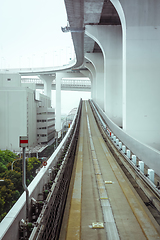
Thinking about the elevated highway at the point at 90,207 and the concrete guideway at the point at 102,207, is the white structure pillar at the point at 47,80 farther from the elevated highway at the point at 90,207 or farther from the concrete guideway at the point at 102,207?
the elevated highway at the point at 90,207

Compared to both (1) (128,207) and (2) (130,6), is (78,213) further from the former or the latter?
(2) (130,6)

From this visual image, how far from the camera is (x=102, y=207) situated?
230 inches

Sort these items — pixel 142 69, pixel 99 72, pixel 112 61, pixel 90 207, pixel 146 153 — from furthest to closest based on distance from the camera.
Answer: pixel 99 72 → pixel 112 61 → pixel 142 69 → pixel 146 153 → pixel 90 207

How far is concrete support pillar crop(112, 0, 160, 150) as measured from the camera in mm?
12992

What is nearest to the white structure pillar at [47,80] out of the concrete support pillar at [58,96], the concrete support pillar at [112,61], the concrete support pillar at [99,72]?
the concrete support pillar at [58,96]

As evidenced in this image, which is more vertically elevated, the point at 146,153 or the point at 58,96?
the point at 58,96

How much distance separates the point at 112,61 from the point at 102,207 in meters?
20.1

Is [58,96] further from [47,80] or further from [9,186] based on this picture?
[9,186]

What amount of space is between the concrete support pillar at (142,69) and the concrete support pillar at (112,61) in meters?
10.5

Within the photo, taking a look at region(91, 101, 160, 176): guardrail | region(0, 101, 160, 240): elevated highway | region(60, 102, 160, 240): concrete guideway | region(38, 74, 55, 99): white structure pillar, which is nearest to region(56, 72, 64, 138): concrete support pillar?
region(38, 74, 55, 99): white structure pillar

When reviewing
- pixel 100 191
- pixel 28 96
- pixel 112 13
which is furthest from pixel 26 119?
pixel 100 191

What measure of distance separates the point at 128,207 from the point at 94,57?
35399 mm

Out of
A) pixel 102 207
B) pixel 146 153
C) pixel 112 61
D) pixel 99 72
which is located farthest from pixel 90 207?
pixel 99 72

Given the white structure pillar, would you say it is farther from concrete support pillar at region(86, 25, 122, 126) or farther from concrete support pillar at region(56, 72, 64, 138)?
concrete support pillar at region(86, 25, 122, 126)
